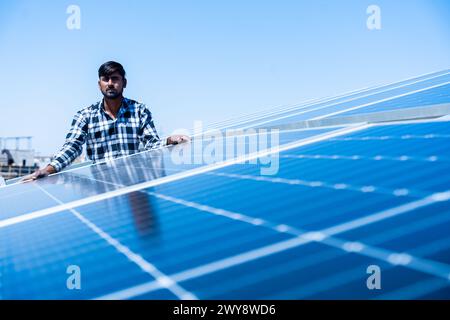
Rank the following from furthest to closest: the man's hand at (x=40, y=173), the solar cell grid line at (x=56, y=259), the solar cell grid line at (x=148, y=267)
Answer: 1. the man's hand at (x=40, y=173)
2. the solar cell grid line at (x=56, y=259)
3. the solar cell grid line at (x=148, y=267)

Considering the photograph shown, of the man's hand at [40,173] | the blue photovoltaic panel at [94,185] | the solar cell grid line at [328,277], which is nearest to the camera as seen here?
the solar cell grid line at [328,277]

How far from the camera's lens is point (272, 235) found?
1836 mm

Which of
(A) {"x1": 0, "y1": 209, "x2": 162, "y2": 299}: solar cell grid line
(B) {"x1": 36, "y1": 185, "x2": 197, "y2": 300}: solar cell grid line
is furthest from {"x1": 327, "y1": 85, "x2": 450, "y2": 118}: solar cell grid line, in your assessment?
(A) {"x1": 0, "y1": 209, "x2": 162, "y2": 299}: solar cell grid line

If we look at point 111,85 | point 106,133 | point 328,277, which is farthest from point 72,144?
point 328,277

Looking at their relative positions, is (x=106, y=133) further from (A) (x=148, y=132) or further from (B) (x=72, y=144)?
(A) (x=148, y=132)

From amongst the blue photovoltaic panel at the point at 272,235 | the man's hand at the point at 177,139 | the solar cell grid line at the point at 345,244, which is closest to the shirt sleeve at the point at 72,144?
the man's hand at the point at 177,139

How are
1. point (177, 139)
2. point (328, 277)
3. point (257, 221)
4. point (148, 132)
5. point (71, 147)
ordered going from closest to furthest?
point (328, 277) < point (257, 221) < point (71, 147) < point (177, 139) < point (148, 132)

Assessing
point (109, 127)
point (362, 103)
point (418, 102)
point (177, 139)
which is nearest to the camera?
point (418, 102)

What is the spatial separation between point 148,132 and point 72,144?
1.21 meters

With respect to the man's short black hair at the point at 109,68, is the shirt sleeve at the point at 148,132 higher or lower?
lower

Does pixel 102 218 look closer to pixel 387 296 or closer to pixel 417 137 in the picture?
pixel 387 296

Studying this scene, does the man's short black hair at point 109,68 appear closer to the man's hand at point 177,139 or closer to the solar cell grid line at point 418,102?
the man's hand at point 177,139

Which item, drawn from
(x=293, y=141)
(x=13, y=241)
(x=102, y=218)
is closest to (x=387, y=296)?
(x=102, y=218)

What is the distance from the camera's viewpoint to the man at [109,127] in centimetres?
642
